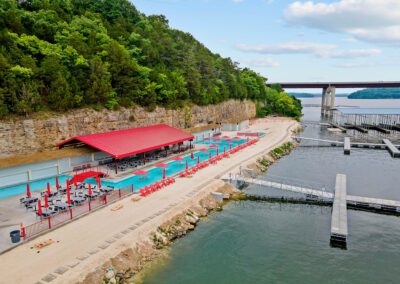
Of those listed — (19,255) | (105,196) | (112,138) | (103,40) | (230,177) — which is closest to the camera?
(19,255)

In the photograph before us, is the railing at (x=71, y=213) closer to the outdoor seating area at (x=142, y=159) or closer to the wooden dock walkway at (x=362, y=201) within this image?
the outdoor seating area at (x=142, y=159)

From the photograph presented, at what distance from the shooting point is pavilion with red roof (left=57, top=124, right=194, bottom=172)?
36969mm

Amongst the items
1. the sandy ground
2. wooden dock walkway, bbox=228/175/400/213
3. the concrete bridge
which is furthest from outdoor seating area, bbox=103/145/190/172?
the concrete bridge

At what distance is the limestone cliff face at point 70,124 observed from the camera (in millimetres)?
35375

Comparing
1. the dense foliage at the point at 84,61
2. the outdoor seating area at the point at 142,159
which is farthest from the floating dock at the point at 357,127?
the outdoor seating area at the point at 142,159

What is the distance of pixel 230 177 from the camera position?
35.8 m

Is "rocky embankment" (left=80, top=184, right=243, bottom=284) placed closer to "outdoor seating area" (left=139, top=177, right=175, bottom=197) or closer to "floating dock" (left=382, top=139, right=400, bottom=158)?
"outdoor seating area" (left=139, top=177, right=175, bottom=197)

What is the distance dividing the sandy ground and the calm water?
2946 mm

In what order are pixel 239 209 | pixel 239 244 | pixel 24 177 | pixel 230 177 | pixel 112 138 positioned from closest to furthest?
1. pixel 239 244
2. pixel 239 209
3. pixel 24 177
4. pixel 230 177
5. pixel 112 138

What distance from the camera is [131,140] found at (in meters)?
42.2

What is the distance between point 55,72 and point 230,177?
1127 inches

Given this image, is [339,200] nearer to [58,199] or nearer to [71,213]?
[71,213]

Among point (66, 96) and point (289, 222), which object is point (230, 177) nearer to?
point (289, 222)

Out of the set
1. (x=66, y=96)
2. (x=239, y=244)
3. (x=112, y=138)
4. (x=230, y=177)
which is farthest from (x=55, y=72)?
(x=239, y=244)
